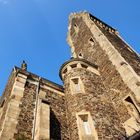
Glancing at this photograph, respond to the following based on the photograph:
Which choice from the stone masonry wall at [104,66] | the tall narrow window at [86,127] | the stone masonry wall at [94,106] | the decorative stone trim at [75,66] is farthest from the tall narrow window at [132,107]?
the decorative stone trim at [75,66]

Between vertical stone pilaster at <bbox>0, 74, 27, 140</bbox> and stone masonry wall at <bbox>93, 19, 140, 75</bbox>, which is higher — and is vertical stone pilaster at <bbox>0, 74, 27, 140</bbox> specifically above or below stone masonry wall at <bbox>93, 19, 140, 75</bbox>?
below

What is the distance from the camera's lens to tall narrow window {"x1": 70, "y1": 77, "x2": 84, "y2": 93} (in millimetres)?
14174

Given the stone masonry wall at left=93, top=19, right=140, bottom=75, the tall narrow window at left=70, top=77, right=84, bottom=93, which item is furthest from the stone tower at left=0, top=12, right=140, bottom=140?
the stone masonry wall at left=93, top=19, right=140, bottom=75

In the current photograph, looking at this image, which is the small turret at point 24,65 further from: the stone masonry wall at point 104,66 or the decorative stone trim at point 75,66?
the stone masonry wall at point 104,66

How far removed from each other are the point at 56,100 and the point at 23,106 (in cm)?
251

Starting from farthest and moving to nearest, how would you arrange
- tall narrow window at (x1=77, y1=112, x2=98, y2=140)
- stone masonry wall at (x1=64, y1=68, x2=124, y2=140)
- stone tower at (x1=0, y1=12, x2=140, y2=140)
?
stone masonry wall at (x1=64, y1=68, x2=124, y2=140) < stone tower at (x1=0, y1=12, x2=140, y2=140) < tall narrow window at (x1=77, y1=112, x2=98, y2=140)

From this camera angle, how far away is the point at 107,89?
15266 mm

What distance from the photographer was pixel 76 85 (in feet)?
48.8

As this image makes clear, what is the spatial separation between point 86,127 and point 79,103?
5.17 ft

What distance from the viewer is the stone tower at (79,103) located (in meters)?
11.4

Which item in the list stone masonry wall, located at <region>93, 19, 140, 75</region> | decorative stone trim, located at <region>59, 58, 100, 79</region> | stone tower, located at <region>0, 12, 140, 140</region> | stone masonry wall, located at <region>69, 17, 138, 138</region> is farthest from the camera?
decorative stone trim, located at <region>59, 58, 100, 79</region>

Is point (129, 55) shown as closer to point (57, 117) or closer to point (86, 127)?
point (57, 117)

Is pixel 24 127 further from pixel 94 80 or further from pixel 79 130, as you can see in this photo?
pixel 94 80

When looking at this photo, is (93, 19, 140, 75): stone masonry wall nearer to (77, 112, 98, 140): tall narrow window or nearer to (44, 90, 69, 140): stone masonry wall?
(77, 112, 98, 140): tall narrow window
